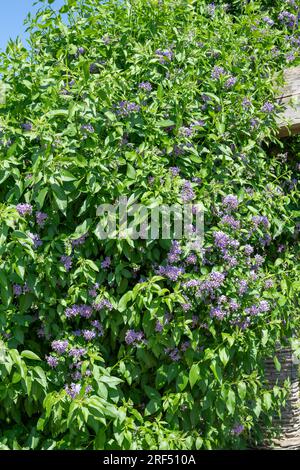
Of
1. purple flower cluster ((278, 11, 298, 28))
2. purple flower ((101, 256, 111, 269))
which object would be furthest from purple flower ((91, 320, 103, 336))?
purple flower cluster ((278, 11, 298, 28))

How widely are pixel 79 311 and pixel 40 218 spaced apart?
43cm

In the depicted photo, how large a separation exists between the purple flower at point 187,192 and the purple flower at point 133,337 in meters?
0.62

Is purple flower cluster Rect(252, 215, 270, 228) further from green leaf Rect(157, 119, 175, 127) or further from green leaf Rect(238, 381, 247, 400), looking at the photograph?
green leaf Rect(238, 381, 247, 400)

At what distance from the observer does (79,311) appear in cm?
253

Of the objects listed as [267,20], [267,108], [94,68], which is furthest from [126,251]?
[267,20]

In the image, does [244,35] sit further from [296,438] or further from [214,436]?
[296,438]

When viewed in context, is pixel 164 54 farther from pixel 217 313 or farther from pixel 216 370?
pixel 216 370

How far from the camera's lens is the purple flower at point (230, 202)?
8.96ft

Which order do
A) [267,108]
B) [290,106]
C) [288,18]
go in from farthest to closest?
[288,18]
[290,106]
[267,108]

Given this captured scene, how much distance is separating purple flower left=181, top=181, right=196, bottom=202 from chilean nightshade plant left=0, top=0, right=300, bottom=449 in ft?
0.03

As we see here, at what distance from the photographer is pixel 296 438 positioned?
3.74m
